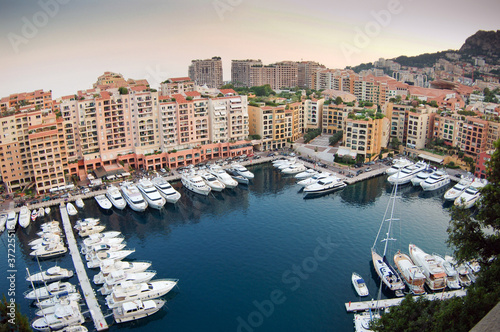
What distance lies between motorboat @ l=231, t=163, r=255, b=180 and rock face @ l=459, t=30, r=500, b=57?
4895 inches

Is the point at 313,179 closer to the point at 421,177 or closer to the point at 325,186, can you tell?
the point at 325,186

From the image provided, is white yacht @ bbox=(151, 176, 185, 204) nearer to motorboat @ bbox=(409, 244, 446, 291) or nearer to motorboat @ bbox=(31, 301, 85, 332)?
motorboat @ bbox=(31, 301, 85, 332)

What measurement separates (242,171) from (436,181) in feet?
81.6

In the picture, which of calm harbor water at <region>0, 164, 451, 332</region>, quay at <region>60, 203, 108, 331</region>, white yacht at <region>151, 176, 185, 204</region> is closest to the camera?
quay at <region>60, 203, 108, 331</region>

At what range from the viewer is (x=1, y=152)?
50281mm

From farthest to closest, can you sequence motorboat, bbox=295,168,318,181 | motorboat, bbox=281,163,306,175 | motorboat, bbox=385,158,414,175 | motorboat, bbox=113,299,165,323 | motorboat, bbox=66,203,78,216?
1. motorboat, bbox=281,163,306,175
2. motorboat, bbox=385,158,414,175
3. motorboat, bbox=295,168,318,181
4. motorboat, bbox=66,203,78,216
5. motorboat, bbox=113,299,165,323

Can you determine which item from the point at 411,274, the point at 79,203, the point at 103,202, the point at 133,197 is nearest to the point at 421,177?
the point at 411,274

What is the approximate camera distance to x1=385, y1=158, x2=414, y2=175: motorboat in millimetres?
56959

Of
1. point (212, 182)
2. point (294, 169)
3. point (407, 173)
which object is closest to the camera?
point (212, 182)

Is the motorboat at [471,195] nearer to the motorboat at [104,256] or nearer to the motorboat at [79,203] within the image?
the motorboat at [104,256]

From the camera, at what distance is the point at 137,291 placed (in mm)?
30875

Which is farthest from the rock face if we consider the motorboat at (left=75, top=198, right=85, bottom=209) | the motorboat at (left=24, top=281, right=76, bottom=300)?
the motorboat at (left=24, top=281, right=76, bottom=300)

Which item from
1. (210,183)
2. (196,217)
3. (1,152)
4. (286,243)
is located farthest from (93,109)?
(286,243)

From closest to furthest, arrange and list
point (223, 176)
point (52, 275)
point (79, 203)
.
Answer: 1. point (52, 275)
2. point (79, 203)
3. point (223, 176)
